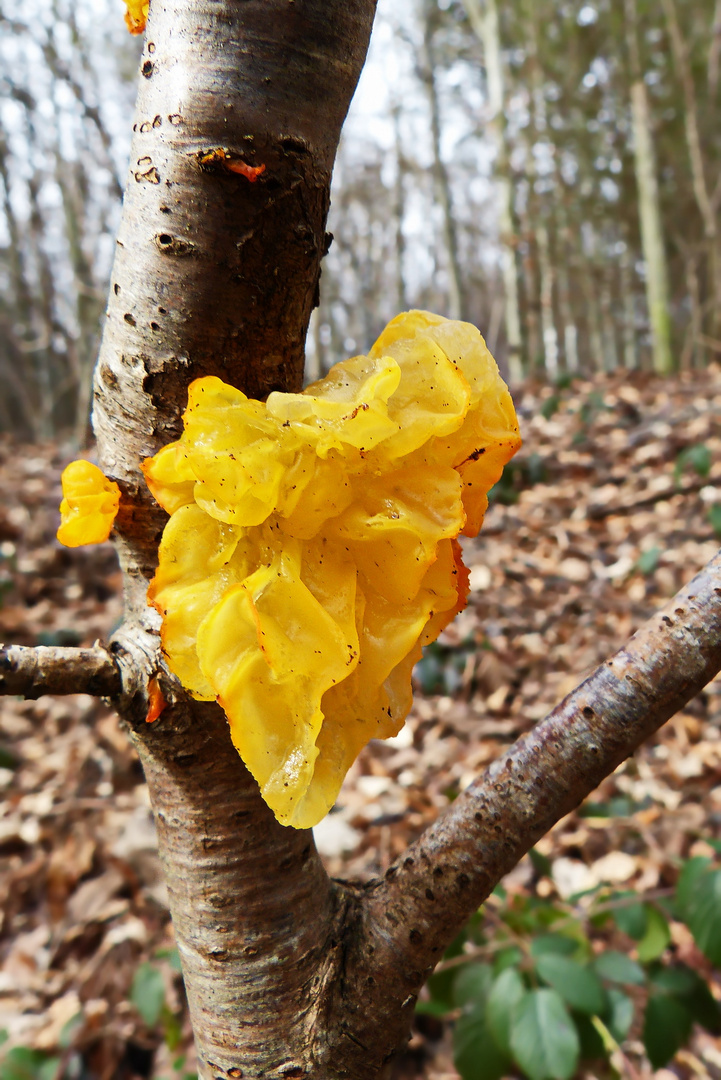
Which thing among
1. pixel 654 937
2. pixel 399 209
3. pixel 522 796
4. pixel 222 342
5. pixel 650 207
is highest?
pixel 399 209

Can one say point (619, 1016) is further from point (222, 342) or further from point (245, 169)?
point (245, 169)

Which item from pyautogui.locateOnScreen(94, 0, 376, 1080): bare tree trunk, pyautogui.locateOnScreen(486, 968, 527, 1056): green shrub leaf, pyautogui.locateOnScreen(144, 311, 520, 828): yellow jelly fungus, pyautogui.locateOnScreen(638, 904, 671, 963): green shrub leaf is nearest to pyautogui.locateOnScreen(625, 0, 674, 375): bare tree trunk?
pyautogui.locateOnScreen(638, 904, 671, 963): green shrub leaf

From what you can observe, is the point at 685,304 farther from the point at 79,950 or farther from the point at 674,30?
the point at 79,950

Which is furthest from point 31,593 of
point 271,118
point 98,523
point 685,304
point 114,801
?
point 685,304

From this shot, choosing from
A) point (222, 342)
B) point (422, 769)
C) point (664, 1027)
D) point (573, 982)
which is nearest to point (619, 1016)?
point (664, 1027)

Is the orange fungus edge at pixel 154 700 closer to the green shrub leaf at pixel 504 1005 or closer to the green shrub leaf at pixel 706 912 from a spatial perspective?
the green shrub leaf at pixel 504 1005

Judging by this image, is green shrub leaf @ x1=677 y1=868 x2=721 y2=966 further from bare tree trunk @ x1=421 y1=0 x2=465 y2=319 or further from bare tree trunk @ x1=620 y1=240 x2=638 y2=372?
bare tree trunk @ x1=620 y1=240 x2=638 y2=372

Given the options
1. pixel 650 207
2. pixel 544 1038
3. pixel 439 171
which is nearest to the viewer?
pixel 544 1038
